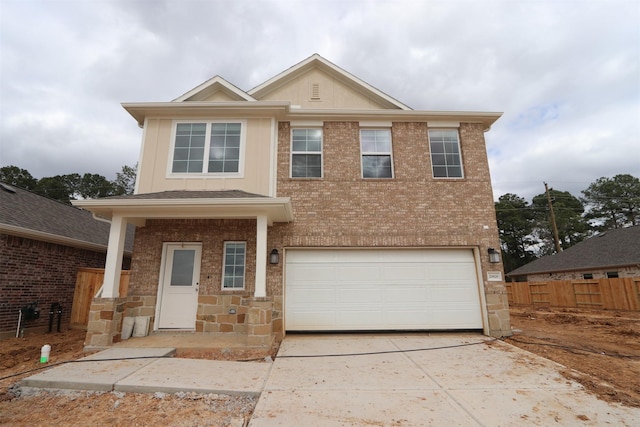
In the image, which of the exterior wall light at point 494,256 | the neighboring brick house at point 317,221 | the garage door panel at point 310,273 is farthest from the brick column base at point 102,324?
the exterior wall light at point 494,256

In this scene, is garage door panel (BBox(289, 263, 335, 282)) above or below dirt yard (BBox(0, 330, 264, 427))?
above

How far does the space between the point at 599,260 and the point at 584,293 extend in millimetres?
3909

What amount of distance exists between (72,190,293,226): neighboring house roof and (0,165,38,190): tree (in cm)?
3593

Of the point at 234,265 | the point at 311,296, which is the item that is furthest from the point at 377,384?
the point at 234,265

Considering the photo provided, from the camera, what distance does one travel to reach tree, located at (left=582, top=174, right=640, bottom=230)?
3633 centimetres

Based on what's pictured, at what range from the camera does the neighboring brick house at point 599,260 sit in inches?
623

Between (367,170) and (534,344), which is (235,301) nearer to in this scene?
(367,170)

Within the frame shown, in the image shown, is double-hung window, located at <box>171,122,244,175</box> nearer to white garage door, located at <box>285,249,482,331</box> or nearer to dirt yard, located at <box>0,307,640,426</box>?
white garage door, located at <box>285,249,482,331</box>

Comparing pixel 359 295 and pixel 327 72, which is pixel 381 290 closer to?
pixel 359 295

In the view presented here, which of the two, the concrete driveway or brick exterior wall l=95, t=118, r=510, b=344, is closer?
the concrete driveway

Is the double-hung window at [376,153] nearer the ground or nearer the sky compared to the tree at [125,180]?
nearer the ground

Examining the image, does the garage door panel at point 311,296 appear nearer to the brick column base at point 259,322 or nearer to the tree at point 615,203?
the brick column base at point 259,322

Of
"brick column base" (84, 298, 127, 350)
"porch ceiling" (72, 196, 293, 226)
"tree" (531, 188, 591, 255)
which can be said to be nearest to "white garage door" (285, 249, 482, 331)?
"porch ceiling" (72, 196, 293, 226)

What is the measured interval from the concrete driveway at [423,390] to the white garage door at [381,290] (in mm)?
1188
